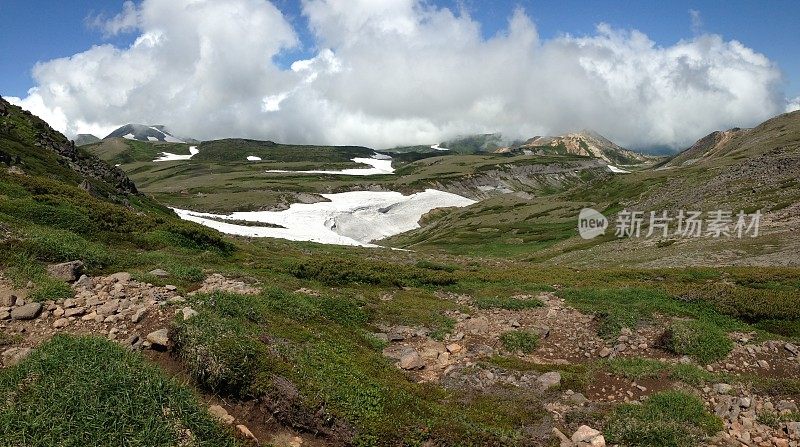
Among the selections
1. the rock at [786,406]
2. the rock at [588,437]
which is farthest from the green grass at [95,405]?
the rock at [786,406]

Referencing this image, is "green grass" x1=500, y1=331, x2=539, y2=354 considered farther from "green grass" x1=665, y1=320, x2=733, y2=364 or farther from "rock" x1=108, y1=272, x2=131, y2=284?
"rock" x1=108, y1=272, x2=131, y2=284

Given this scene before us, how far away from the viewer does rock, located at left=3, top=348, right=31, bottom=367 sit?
9.88m

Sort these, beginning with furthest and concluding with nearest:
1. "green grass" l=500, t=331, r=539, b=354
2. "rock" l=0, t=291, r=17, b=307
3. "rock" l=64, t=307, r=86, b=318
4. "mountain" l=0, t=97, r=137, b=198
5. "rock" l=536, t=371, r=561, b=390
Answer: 1. "mountain" l=0, t=97, r=137, b=198
2. "green grass" l=500, t=331, r=539, b=354
3. "rock" l=536, t=371, r=561, b=390
4. "rock" l=64, t=307, r=86, b=318
5. "rock" l=0, t=291, r=17, b=307

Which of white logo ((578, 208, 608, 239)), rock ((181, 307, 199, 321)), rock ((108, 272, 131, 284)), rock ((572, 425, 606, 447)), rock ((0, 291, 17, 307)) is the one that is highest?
white logo ((578, 208, 608, 239))

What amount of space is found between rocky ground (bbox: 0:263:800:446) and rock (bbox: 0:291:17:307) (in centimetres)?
4

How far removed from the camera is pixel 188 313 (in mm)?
12133

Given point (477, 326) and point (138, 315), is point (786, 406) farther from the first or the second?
point (138, 315)

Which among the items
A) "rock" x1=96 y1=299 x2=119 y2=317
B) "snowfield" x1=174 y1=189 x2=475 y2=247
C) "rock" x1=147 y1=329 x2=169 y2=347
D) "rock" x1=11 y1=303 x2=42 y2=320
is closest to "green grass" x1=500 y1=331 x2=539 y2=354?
"rock" x1=147 y1=329 x2=169 y2=347

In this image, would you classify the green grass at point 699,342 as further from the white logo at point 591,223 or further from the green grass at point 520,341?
the white logo at point 591,223

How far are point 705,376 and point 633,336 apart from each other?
4348mm

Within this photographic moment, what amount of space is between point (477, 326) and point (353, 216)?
13282 centimetres

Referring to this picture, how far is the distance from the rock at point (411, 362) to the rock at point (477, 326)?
413cm

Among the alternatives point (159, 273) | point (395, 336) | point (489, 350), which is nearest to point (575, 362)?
point (489, 350)

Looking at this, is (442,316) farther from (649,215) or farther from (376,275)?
(649,215)
